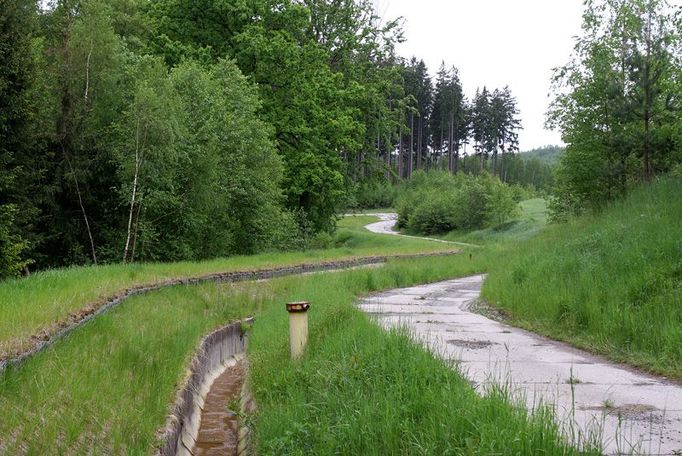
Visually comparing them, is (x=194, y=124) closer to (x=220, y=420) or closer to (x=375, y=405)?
(x=220, y=420)

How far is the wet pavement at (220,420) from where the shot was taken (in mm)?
6848

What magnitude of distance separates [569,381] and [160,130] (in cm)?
1644

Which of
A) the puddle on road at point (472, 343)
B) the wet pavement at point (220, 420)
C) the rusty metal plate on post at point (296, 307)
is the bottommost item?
the wet pavement at point (220, 420)

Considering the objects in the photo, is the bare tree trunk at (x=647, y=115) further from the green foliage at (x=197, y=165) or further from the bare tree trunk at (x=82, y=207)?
the bare tree trunk at (x=82, y=207)

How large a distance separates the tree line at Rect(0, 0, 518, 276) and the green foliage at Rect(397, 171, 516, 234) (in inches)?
890

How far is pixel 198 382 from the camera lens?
27.8 feet

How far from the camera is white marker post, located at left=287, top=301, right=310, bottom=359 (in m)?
7.45

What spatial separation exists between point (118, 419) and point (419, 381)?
2.47 meters

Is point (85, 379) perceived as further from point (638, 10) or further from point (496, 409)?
point (638, 10)

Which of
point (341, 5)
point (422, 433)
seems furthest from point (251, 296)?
point (341, 5)

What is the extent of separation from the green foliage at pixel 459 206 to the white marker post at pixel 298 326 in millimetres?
50652

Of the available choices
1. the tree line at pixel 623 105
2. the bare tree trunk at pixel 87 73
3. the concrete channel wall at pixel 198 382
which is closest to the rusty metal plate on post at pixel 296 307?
the concrete channel wall at pixel 198 382

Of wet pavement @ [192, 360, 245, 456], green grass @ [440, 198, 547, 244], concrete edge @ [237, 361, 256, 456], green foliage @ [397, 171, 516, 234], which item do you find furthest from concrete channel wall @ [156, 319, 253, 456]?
green foliage @ [397, 171, 516, 234]

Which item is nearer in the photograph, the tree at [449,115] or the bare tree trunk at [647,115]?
the bare tree trunk at [647,115]
